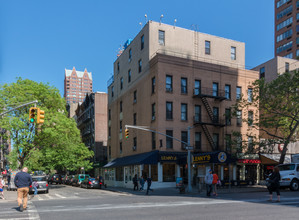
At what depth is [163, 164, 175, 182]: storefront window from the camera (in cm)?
3569

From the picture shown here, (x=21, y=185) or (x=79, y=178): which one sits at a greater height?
(x=21, y=185)

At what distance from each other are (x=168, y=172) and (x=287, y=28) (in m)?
59.7

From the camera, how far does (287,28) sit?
78.8 meters

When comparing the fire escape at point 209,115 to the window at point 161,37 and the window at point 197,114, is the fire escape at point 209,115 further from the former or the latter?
the window at point 161,37

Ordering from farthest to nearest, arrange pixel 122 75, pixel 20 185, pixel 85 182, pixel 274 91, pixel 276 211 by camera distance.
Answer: pixel 122 75 < pixel 85 182 < pixel 274 91 < pixel 20 185 < pixel 276 211

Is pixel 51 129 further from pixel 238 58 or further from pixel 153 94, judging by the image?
pixel 238 58

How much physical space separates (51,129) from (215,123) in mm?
19115

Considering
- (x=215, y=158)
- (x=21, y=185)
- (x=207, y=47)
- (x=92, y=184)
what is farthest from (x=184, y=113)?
(x=21, y=185)

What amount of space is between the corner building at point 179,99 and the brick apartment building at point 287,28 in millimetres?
36842

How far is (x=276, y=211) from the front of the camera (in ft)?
40.7

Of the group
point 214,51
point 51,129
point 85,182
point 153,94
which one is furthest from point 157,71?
point 85,182

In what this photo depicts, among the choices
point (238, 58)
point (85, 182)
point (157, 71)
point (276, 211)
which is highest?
point (238, 58)

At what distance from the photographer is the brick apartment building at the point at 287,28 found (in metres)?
75.7

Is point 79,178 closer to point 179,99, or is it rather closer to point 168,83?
point 179,99
